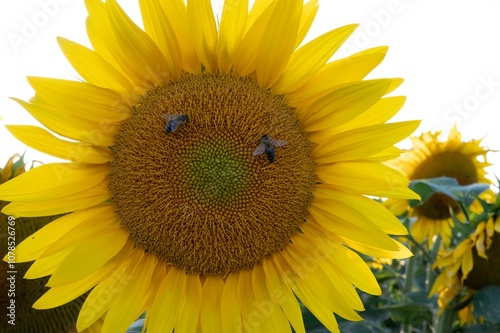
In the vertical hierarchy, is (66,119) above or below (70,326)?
above

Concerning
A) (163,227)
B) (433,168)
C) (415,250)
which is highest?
(163,227)

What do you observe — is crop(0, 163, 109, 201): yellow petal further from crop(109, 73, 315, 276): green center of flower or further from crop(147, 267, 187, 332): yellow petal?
crop(147, 267, 187, 332): yellow petal

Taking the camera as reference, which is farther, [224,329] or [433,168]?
[433,168]

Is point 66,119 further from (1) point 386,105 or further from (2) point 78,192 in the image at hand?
(1) point 386,105

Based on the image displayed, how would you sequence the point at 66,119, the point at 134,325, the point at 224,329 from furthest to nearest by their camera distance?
the point at 134,325 < the point at 224,329 < the point at 66,119

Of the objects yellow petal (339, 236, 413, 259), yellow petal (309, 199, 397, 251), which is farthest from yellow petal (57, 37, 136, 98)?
yellow petal (339, 236, 413, 259)

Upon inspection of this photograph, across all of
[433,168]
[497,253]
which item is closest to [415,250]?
[433,168]

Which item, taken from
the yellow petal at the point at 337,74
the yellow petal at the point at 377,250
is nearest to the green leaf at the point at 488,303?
the yellow petal at the point at 377,250

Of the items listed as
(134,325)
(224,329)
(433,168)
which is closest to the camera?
(224,329)
